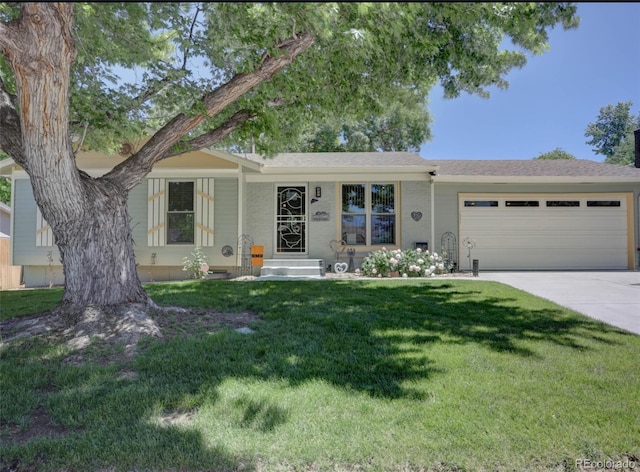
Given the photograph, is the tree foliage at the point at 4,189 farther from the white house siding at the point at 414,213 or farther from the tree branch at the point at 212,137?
the white house siding at the point at 414,213

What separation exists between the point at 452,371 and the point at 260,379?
1.70 meters

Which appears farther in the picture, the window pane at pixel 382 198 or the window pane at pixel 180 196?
the window pane at pixel 382 198

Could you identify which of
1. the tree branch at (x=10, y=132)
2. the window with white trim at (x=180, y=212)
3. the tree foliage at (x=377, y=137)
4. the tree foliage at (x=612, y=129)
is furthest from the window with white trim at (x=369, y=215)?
the tree foliage at (x=612, y=129)

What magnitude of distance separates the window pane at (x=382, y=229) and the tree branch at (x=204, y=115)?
6843mm

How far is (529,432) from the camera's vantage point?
2.30 m

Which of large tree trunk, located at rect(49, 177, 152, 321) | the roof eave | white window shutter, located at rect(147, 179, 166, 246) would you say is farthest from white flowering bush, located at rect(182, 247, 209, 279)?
the roof eave

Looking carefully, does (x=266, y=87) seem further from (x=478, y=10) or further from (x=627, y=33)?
(x=627, y=33)

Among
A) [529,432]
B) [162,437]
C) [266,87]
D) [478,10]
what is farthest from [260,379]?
[478,10]

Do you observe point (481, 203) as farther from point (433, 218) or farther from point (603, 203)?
point (603, 203)

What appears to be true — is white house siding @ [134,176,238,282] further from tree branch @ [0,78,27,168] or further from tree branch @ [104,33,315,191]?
tree branch @ [0,78,27,168]

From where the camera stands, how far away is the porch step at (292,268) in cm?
987

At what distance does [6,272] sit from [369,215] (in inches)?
507

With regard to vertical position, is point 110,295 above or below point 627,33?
below

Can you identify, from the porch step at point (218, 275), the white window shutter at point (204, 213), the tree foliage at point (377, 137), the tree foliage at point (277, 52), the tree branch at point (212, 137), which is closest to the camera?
the tree foliage at point (277, 52)
